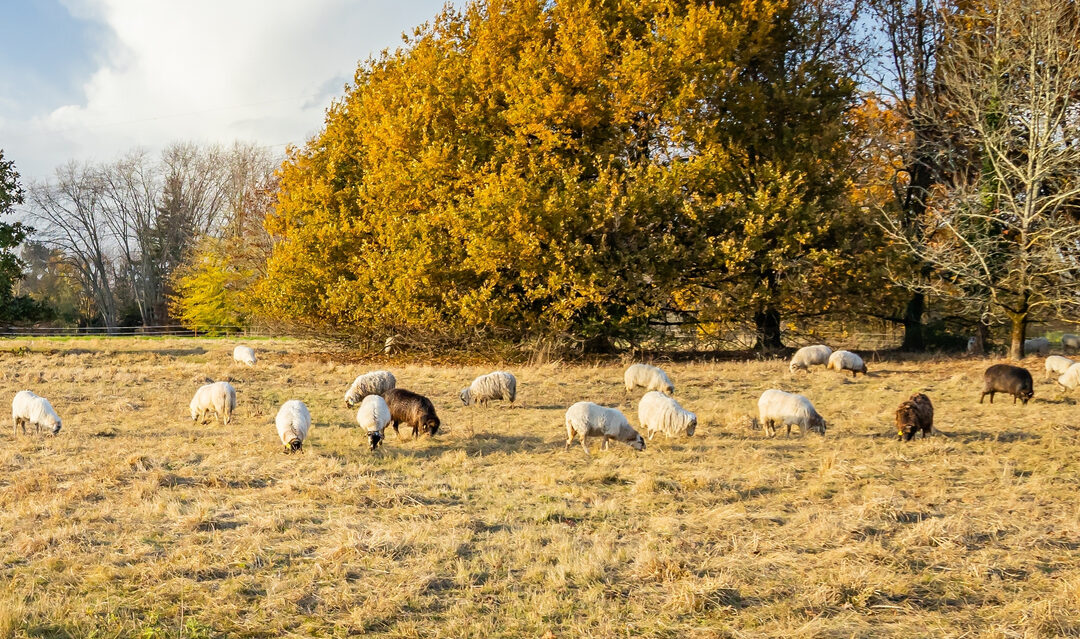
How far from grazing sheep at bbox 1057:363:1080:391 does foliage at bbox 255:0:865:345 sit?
6.75 meters

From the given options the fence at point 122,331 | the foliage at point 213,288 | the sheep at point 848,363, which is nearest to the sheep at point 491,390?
the sheep at point 848,363

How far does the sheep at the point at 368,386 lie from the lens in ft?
48.3

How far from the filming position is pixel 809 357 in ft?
63.4

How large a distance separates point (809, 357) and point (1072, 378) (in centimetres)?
587

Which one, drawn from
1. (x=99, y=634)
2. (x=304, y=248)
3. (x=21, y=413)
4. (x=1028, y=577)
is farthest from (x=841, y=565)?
(x=304, y=248)

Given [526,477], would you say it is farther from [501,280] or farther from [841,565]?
[501,280]

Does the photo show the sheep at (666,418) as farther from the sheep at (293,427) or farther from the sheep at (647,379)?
the sheep at (293,427)

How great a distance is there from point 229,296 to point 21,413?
3463 cm

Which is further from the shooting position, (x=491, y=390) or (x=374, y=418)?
(x=491, y=390)

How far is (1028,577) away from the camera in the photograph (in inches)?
224

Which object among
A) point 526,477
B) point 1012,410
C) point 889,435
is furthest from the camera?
A: point 1012,410

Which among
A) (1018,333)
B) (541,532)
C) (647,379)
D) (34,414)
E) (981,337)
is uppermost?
(1018,333)

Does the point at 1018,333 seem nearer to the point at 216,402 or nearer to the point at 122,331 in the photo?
the point at 216,402

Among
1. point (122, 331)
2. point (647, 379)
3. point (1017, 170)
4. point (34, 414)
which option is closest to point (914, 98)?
point (1017, 170)
